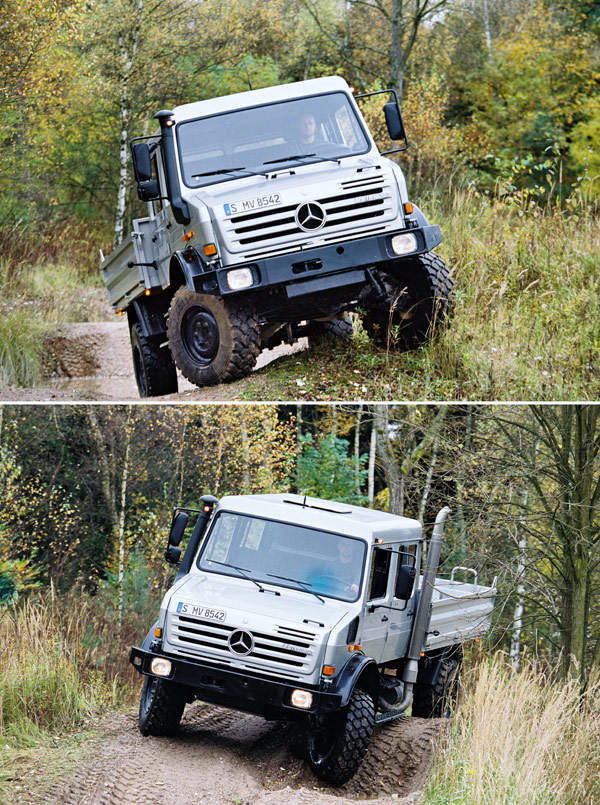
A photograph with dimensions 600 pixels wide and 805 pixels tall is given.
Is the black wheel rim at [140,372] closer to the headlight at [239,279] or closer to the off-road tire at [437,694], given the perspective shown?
the headlight at [239,279]

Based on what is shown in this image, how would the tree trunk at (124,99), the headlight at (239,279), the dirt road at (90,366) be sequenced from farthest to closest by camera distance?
the tree trunk at (124,99) < the dirt road at (90,366) < the headlight at (239,279)

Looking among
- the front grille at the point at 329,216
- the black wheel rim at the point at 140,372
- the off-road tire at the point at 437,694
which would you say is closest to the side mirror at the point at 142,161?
the front grille at the point at 329,216

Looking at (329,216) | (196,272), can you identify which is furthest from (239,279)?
(329,216)

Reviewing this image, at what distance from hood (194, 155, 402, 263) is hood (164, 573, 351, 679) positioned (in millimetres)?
2623

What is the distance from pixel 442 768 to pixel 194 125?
564 centimetres

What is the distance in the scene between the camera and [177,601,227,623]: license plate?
262 inches

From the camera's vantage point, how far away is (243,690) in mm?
6488

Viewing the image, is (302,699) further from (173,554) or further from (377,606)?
(173,554)

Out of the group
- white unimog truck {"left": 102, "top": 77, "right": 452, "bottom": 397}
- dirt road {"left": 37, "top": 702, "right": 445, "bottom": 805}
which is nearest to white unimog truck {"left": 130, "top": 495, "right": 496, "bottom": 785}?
dirt road {"left": 37, "top": 702, "right": 445, "bottom": 805}

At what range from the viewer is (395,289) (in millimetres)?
8375

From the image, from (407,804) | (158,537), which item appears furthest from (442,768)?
(158,537)

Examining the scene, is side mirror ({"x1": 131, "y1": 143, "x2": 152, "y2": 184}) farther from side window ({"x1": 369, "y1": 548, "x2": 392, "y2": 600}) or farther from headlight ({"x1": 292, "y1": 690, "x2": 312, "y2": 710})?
headlight ({"x1": 292, "y1": 690, "x2": 312, "y2": 710})

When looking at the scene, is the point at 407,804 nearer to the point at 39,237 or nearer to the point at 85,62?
the point at 39,237

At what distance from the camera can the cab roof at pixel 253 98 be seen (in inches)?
336
